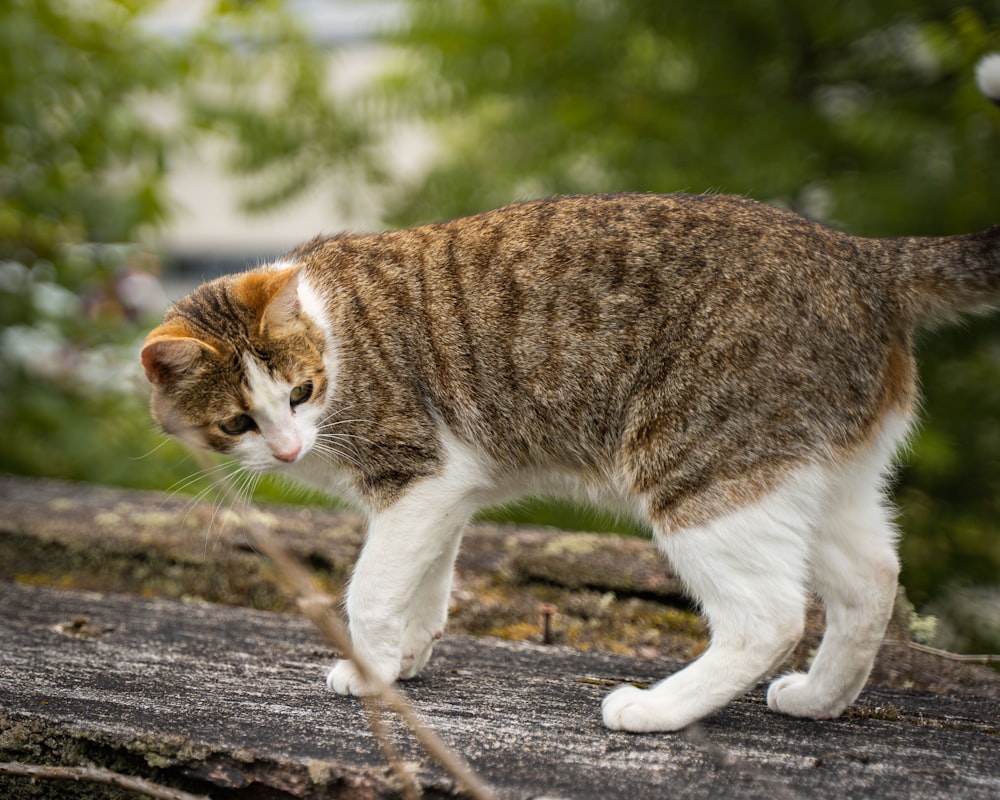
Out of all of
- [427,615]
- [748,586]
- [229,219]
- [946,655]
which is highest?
[748,586]

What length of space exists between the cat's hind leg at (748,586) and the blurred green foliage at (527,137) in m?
1.71

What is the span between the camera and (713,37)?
506cm

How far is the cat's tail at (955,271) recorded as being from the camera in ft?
7.89

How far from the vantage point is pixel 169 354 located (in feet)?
8.63

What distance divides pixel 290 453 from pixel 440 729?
85cm

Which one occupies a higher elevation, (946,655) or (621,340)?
(621,340)

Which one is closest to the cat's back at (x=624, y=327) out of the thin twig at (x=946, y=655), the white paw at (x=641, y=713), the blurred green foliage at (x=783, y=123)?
the white paw at (x=641, y=713)

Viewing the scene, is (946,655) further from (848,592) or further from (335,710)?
(335,710)

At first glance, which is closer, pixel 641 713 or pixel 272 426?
pixel 641 713

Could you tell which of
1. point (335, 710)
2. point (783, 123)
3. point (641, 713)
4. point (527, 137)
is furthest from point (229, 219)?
point (641, 713)

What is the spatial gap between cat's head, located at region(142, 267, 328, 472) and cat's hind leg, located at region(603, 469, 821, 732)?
3.44 feet

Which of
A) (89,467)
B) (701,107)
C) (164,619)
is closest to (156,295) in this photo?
(89,467)

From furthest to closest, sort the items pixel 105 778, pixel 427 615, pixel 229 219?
pixel 229 219, pixel 427 615, pixel 105 778

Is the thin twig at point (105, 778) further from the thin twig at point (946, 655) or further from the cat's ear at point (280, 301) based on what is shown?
the thin twig at point (946, 655)
